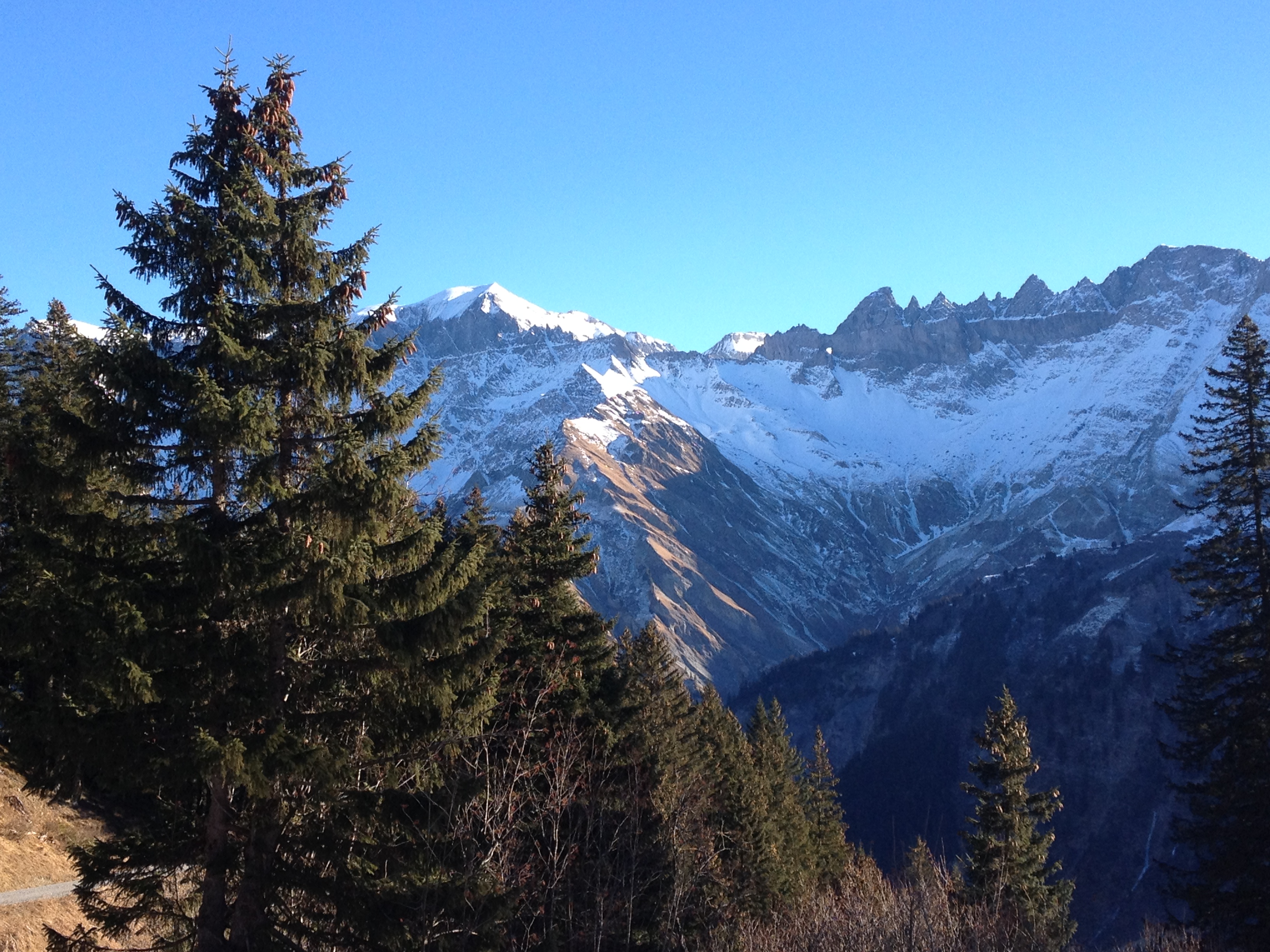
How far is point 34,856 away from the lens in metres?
20.2

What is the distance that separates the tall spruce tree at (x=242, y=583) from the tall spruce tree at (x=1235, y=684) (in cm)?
1733

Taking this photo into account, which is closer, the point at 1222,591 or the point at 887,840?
the point at 1222,591

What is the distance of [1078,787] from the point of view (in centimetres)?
14338

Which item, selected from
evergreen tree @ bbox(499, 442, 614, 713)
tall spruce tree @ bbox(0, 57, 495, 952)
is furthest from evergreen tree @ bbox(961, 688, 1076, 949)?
tall spruce tree @ bbox(0, 57, 495, 952)

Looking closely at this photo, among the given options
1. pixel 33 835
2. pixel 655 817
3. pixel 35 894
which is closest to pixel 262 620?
pixel 35 894

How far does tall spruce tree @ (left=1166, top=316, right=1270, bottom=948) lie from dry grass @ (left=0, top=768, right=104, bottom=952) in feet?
74.2

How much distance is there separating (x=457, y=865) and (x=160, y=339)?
8467 mm

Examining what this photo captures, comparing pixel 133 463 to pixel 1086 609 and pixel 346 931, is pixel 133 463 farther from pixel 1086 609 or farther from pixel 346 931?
pixel 1086 609

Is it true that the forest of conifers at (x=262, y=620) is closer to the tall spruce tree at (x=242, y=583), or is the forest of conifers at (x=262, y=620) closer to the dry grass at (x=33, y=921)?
the tall spruce tree at (x=242, y=583)

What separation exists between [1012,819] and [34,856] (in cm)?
2899

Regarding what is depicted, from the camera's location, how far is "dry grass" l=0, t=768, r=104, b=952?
51.1 ft

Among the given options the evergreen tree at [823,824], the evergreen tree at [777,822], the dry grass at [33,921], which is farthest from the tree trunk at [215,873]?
the evergreen tree at [823,824]

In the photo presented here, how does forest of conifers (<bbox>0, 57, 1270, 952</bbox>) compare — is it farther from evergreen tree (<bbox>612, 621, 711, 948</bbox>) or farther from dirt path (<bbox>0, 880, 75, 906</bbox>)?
dirt path (<bbox>0, 880, 75, 906</bbox>)

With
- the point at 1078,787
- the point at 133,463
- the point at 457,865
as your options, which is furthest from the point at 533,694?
the point at 1078,787
